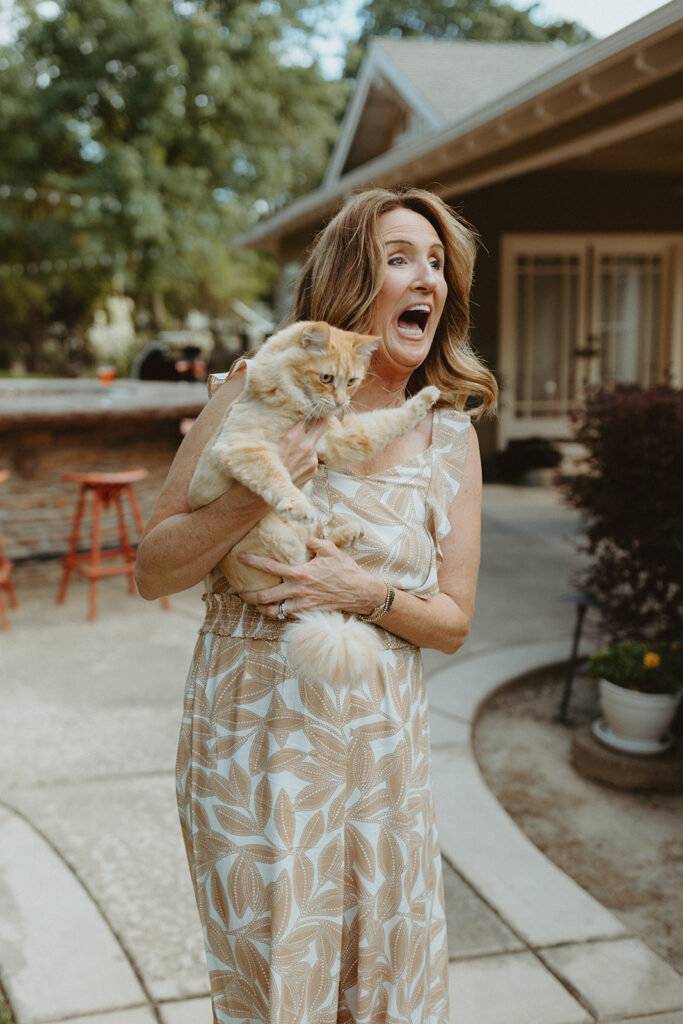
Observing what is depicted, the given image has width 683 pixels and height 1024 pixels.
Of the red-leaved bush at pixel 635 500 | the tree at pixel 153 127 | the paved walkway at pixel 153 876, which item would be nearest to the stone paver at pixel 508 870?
the paved walkway at pixel 153 876

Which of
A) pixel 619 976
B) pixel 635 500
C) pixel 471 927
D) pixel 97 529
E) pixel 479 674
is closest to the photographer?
pixel 619 976

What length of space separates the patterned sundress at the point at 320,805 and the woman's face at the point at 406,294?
23cm

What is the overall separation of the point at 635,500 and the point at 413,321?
256 centimetres

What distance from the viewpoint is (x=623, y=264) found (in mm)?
10680

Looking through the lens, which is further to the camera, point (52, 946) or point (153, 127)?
point (153, 127)

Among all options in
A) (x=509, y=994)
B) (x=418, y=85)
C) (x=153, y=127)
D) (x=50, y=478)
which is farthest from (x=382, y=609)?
(x=153, y=127)

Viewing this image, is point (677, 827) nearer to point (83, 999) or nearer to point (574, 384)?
point (83, 999)

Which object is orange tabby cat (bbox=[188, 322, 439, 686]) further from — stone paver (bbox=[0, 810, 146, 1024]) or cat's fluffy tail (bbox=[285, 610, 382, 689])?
stone paver (bbox=[0, 810, 146, 1024])

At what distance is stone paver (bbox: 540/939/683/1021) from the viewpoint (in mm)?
2270

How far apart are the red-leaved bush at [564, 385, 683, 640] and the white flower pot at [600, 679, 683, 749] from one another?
486 mm

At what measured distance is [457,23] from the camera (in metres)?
37.2

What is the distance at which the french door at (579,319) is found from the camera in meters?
10.4

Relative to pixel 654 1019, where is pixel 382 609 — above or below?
above

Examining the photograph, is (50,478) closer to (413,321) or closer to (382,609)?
(413,321)
